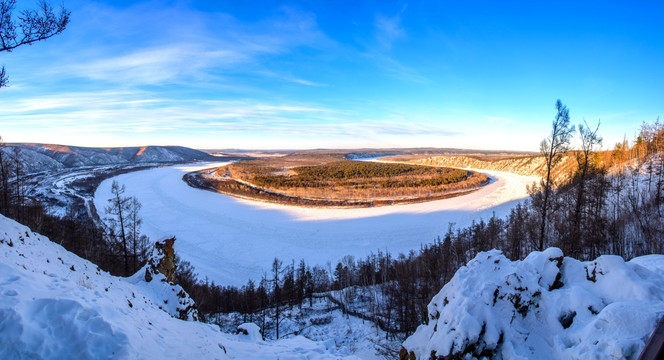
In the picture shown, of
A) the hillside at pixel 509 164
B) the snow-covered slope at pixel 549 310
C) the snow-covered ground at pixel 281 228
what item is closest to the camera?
the snow-covered slope at pixel 549 310

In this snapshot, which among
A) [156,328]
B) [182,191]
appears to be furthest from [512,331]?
[182,191]

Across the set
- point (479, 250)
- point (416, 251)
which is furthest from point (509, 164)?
point (479, 250)

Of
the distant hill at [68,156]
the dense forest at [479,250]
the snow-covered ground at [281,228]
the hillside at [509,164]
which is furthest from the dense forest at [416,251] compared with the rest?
the distant hill at [68,156]

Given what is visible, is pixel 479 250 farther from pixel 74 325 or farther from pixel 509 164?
pixel 509 164

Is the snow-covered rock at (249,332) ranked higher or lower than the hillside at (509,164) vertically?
lower

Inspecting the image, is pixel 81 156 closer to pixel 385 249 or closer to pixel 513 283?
pixel 385 249

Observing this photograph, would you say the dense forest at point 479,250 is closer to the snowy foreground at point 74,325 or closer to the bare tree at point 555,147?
the bare tree at point 555,147
